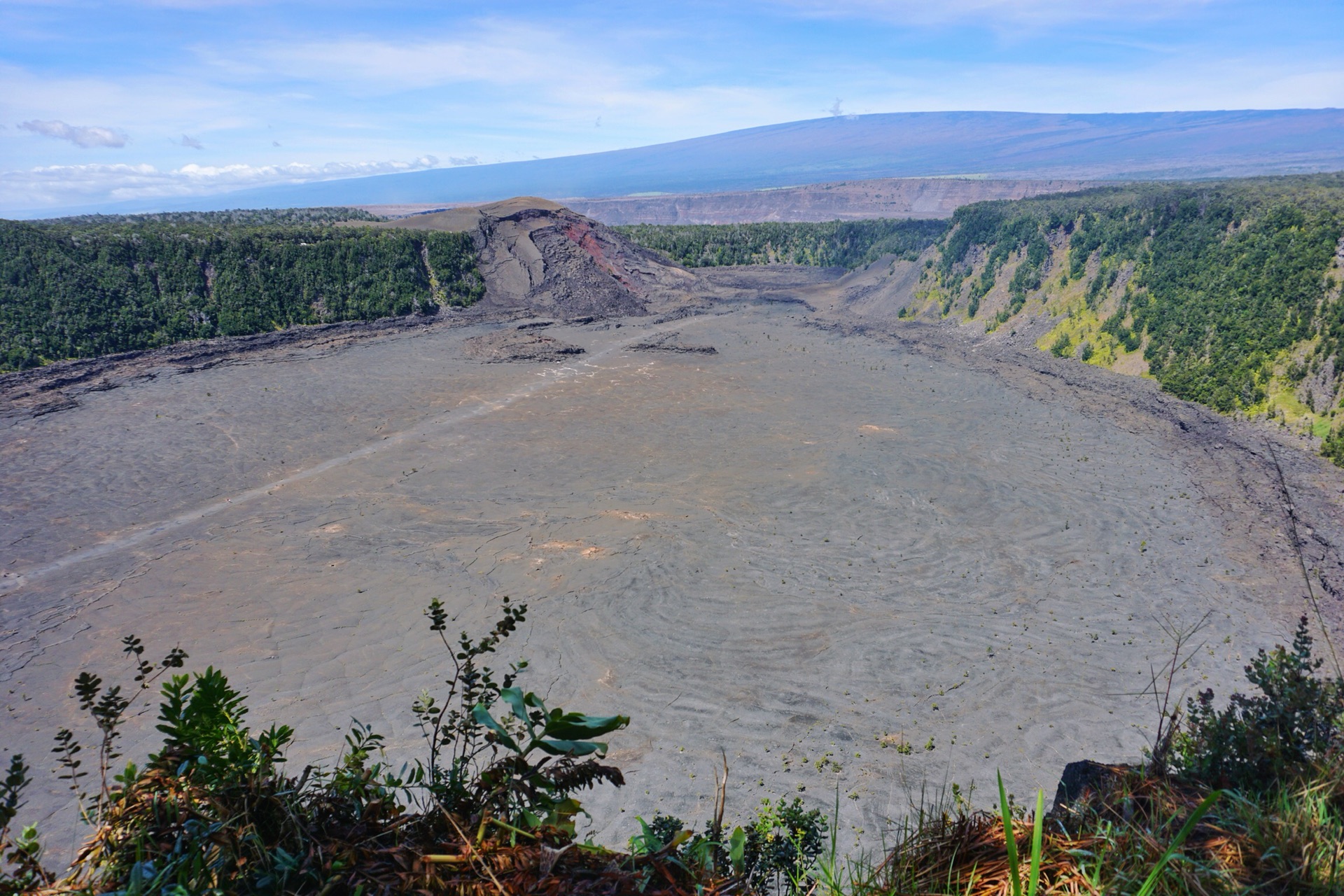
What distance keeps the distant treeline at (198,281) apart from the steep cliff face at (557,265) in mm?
1662

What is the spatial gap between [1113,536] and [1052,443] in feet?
16.4

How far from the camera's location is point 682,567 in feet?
40.0

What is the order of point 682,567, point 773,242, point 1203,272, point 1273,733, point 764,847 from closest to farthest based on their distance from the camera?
point 1273,733 → point 764,847 → point 682,567 → point 1203,272 → point 773,242

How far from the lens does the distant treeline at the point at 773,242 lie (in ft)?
172

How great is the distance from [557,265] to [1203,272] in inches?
1110

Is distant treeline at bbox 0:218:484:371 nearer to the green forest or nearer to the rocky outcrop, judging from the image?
the rocky outcrop

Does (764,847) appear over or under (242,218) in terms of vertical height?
under

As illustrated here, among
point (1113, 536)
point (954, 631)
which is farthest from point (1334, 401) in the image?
point (954, 631)

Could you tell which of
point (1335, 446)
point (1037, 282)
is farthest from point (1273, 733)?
point (1037, 282)

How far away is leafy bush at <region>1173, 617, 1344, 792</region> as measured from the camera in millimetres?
2797

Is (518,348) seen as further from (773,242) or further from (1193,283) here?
(773,242)

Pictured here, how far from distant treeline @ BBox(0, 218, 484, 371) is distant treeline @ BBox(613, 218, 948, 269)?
1898 centimetres

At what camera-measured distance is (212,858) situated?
1541 mm

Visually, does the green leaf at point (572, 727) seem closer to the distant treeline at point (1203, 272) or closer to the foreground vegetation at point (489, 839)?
the foreground vegetation at point (489, 839)
